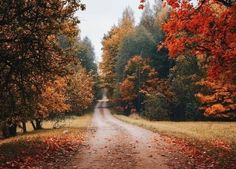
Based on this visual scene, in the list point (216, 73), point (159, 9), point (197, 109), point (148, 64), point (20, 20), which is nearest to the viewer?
point (20, 20)

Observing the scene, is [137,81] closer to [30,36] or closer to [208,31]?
[208,31]

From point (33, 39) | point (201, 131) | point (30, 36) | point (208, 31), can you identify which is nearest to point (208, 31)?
point (208, 31)

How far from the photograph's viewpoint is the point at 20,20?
55.8 ft

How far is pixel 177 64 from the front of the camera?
66562 mm

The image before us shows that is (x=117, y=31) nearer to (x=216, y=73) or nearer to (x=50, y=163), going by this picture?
(x=216, y=73)

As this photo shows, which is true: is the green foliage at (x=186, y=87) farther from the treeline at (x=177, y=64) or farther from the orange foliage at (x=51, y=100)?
the orange foliage at (x=51, y=100)

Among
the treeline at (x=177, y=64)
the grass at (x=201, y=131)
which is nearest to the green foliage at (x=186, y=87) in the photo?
the treeline at (x=177, y=64)

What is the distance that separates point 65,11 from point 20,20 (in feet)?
8.05

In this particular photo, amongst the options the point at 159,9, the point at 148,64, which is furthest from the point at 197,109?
the point at 159,9

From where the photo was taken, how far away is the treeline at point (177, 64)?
19.5 metres

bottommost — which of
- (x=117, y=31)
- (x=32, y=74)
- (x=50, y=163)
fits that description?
(x=50, y=163)

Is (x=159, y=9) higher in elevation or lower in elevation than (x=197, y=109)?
higher

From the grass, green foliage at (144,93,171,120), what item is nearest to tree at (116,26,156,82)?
green foliage at (144,93,171,120)

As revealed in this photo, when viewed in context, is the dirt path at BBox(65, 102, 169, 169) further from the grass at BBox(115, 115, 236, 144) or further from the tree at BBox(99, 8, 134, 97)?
the tree at BBox(99, 8, 134, 97)
